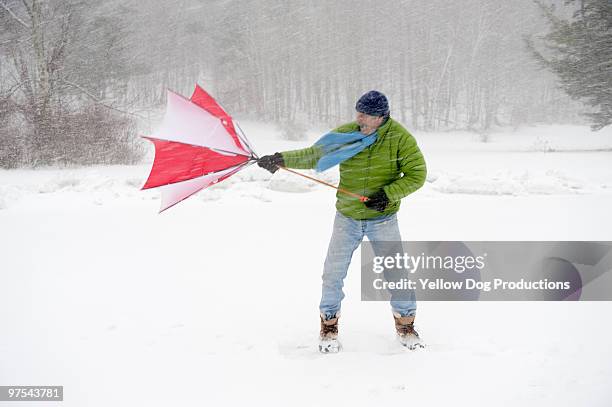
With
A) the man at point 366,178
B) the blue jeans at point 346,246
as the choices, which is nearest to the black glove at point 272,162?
the man at point 366,178

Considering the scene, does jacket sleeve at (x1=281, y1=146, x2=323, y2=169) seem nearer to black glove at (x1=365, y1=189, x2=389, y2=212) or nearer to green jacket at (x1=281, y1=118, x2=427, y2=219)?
green jacket at (x1=281, y1=118, x2=427, y2=219)

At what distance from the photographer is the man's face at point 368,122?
112 inches

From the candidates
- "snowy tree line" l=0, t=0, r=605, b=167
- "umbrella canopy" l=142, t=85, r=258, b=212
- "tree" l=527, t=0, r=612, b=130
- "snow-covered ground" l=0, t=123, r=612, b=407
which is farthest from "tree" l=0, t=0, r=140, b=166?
"tree" l=527, t=0, r=612, b=130

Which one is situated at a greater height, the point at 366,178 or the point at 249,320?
the point at 366,178

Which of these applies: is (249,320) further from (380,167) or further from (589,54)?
(589,54)

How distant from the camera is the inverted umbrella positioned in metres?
3.29

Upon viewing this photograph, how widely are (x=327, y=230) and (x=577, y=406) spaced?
430cm

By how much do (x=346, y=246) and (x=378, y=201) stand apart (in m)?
0.44

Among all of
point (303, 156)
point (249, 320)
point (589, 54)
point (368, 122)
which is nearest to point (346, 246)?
point (303, 156)

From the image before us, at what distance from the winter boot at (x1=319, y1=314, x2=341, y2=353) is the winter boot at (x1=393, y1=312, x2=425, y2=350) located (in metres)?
0.48

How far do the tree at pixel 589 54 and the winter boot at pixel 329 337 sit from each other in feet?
63.1

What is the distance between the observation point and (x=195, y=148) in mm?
3314

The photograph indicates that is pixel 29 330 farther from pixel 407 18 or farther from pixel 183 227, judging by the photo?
pixel 407 18

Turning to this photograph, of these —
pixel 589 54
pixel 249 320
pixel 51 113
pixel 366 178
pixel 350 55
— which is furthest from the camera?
pixel 350 55
